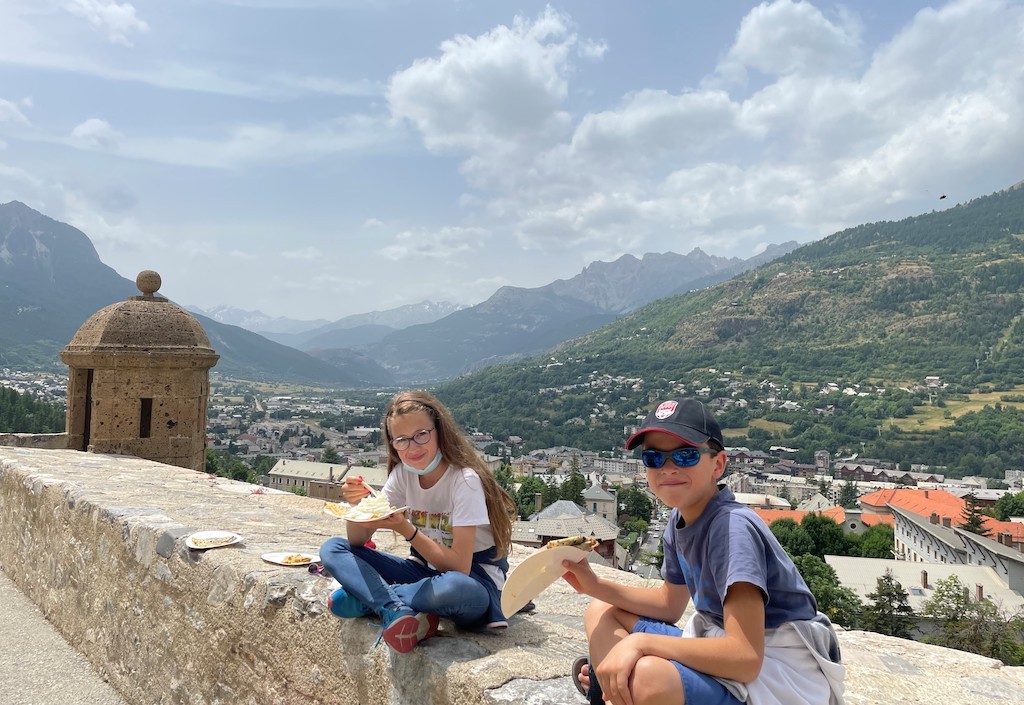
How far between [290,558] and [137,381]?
7.35 metres

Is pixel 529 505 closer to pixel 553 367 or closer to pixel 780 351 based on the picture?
pixel 780 351

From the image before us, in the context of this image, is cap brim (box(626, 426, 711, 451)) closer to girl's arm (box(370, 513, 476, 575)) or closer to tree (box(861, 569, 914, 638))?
girl's arm (box(370, 513, 476, 575))

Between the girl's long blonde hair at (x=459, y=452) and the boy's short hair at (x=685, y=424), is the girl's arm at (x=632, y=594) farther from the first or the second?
the girl's long blonde hair at (x=459, y=452)

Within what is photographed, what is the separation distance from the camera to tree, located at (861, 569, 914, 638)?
2791 cm

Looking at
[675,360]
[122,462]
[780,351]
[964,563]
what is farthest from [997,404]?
[122,462]

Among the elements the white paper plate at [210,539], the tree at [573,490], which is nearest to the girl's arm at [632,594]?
the white paper plate at [210,539]

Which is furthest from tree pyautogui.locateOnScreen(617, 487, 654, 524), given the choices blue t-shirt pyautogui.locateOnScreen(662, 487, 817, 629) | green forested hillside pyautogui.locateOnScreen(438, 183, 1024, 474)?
blue t-shirt pyautogui.locateOnScreen(662, 487, 817, 629)

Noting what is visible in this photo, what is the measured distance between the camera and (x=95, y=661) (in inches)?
161

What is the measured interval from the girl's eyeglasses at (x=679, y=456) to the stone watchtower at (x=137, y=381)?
8898 millimetres

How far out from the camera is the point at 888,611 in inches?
1101

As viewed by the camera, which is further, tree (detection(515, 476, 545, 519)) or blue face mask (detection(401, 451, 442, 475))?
tree (detection(515, 476, 545, 519))

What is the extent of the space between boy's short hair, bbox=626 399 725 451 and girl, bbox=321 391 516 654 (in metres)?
0.97

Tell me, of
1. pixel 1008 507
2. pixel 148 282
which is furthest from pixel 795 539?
pixel 148 282

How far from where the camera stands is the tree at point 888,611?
91.6 feet
